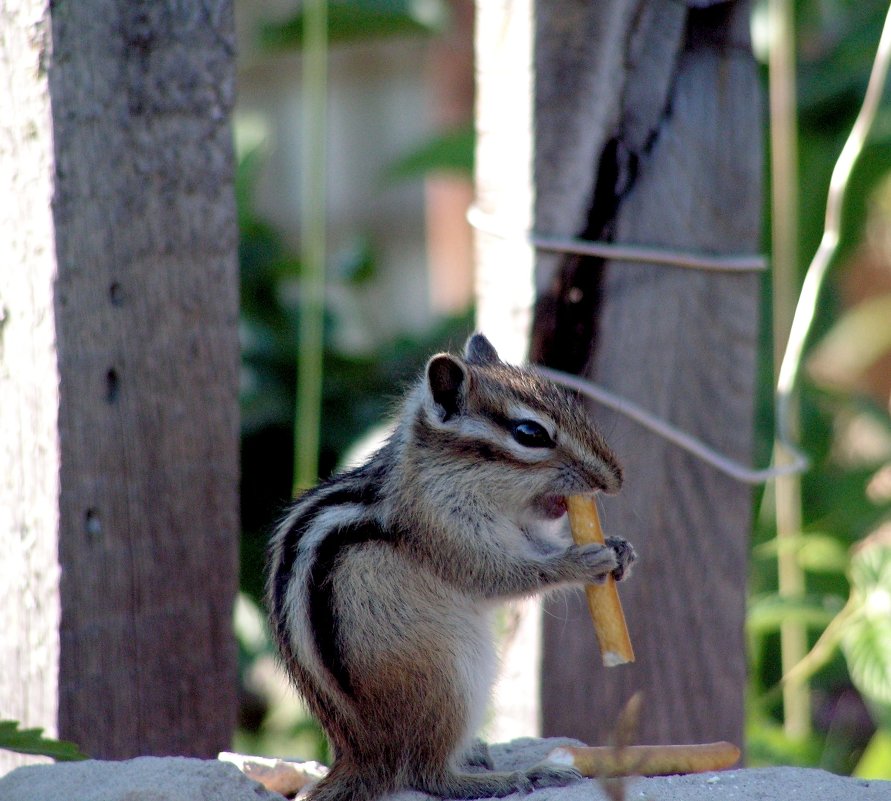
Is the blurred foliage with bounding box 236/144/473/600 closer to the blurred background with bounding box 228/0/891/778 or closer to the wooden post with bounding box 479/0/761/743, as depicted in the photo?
the blurred background with bounding box 228/0/891/778

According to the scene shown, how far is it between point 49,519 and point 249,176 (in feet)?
7.41

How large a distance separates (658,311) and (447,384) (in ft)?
1.93

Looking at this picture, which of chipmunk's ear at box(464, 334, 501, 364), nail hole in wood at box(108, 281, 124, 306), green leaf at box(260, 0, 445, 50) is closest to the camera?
nail hole in wood at box(108, 281, 124, 306)

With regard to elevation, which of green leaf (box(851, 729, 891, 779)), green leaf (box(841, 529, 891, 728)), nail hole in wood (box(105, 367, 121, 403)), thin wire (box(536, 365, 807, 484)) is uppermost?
nail hole in wood (box(105, 367, 121, 403))

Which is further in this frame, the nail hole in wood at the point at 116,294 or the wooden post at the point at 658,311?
the wooden post at the point at 658,311

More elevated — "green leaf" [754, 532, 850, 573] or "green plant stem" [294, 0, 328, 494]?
"green plant stem" [294, 0, 328, 494]

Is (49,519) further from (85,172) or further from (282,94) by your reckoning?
(282,94)

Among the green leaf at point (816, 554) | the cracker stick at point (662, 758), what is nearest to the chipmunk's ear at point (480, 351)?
the cracker stick at point (662, 758)

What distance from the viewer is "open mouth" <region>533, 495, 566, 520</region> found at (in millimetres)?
2387

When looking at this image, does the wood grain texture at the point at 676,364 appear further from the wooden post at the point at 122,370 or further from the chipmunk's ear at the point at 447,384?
the wooden post at the point at 122,370

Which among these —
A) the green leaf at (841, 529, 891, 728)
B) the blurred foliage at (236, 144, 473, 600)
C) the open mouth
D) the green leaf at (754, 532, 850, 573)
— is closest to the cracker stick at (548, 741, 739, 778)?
the open mouth

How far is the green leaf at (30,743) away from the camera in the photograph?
1.89m

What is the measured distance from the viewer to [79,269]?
2.27 meters

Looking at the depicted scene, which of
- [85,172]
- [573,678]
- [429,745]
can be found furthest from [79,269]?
[573,678]
